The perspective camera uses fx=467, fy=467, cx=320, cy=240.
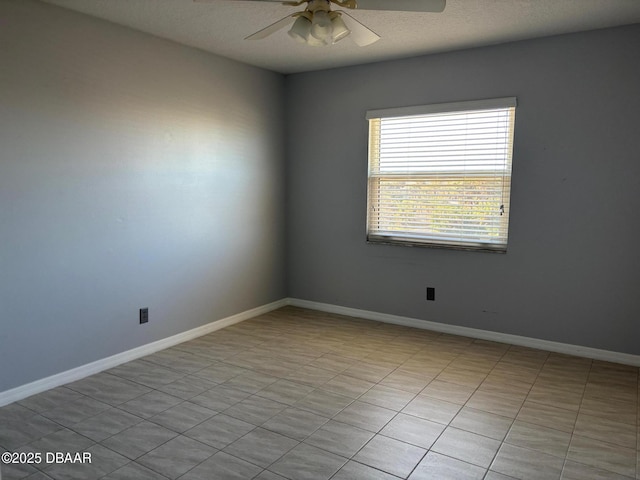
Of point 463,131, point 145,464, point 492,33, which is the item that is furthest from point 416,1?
point 145,464

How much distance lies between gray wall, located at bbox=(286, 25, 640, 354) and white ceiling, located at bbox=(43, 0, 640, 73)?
0.23 meters

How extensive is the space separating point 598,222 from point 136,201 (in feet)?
11.5

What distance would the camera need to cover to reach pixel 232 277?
14.7 ft

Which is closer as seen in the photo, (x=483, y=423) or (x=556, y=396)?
(x=483, y=423)

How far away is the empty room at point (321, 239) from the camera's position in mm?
2496

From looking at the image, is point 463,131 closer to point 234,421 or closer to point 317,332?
point 317,332

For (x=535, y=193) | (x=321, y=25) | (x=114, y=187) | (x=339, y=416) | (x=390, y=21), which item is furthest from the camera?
(x=535, y=193)

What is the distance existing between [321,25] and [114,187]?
196 cm

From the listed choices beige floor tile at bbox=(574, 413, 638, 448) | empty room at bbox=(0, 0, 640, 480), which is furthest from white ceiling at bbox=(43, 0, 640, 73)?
beige floor tile at bbox=(574, 413, 638, 448)

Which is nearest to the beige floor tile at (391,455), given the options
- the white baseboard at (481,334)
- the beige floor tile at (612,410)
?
the beige floor tile at (612,410)

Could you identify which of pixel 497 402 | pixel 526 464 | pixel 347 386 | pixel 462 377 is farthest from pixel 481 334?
pixel 526 464

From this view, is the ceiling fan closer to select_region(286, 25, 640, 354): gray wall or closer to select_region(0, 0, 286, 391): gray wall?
select_region(0, 0, 286, 391): gray wall

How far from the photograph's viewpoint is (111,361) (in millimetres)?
3418

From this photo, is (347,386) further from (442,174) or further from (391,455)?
(442,174)
